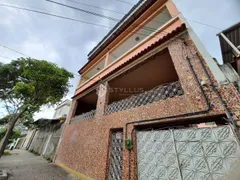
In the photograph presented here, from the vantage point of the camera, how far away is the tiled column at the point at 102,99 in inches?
234

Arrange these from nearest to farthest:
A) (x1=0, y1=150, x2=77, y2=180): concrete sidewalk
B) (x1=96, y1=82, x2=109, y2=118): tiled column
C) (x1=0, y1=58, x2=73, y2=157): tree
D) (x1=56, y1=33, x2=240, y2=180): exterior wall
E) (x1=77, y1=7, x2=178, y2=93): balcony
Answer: (x1=56, y1=33, x2=240, y2=180): exterior wall → (x1=0, y1=150, x2=77, y2=180): concrete sidewalk → (x1=77, y1=7, x2=178, y2=93): balcony → (x1=96, y1=82, x2=109, y2=118): tiled column → (x1=0, y1=58, x2=73, y2=157): tree

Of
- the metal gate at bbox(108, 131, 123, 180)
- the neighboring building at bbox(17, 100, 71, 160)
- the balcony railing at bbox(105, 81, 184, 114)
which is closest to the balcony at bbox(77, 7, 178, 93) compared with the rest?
the balcony railing at bbox(105, 81, 184, 114)

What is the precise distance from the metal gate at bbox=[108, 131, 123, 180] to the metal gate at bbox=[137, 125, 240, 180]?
0.98 metres

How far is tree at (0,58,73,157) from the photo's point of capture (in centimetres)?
940

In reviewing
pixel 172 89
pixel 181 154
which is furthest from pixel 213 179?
pixel 172 89

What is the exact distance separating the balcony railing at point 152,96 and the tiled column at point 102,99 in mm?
643

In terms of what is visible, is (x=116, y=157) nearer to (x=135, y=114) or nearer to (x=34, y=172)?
(x=135, y=114)

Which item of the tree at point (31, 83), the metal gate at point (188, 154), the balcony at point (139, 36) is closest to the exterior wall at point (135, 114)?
the metal gate at point (188, 154)

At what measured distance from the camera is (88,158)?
524 centimetres

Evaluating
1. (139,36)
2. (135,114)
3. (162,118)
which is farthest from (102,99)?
(139,36)

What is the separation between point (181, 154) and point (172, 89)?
200 centimetres

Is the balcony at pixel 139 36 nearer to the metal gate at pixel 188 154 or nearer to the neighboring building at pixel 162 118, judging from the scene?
the neighboring building at pixel 162 118

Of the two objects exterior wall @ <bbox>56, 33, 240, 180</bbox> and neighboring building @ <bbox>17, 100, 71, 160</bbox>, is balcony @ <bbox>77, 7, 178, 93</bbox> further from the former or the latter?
neighboring building @ <bbox>17, 100, 71, 160</bbox>

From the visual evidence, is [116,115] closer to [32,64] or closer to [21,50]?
[21,50]
